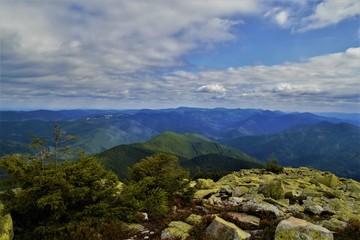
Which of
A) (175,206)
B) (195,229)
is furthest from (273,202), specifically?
(195,229)

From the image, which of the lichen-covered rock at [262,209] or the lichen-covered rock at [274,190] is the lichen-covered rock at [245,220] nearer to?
the lichen-covered rock at [262,209]

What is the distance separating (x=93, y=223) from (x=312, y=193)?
20453 mm

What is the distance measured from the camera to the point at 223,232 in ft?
37.1

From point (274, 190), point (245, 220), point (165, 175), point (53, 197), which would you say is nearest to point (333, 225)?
point (245, 220)

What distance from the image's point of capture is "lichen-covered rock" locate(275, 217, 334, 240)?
936 centimetres

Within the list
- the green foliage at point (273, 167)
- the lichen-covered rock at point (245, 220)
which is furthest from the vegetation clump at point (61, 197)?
the green foliage at point (273, 167)

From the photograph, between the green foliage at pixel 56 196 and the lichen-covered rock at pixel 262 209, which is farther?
the lichen-covered rock at pixel 262 209

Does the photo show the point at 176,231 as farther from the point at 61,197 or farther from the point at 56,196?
the point at 56,196

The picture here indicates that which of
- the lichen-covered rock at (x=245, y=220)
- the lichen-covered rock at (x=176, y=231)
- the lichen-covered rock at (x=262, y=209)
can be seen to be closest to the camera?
the lichen-covered rock at (x=176, y=231)

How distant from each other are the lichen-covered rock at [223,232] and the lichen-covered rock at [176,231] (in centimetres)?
106

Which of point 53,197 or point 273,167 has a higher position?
point 53,197

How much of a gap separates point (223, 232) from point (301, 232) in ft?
10.1

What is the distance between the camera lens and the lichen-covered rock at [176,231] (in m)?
11.8

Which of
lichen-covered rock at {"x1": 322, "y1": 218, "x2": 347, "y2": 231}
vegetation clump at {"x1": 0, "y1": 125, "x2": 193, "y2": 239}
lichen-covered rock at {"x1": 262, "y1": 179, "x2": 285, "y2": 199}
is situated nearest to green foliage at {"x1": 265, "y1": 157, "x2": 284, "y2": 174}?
lichen-covered rock at {"x1": 262, "y1": 179, "x2": 285, "y2": 199}
